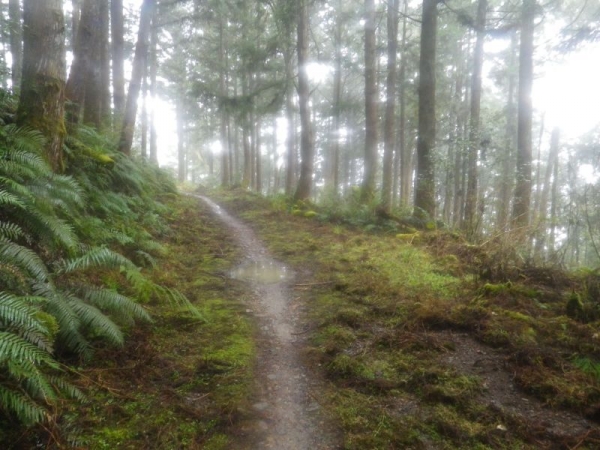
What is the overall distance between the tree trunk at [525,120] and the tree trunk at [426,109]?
2220 mm

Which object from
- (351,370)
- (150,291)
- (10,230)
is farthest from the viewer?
(150,291)

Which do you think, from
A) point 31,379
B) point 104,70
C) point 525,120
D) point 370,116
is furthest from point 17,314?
point 104,70

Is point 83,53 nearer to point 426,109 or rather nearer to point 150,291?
point 150,291

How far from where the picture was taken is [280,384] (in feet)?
11.9

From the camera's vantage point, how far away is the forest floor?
285 cm

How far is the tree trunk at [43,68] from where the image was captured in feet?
16.5

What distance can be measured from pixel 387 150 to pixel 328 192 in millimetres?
2997

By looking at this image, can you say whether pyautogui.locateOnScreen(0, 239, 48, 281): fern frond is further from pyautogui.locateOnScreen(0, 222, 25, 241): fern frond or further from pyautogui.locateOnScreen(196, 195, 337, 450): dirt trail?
pyautogui.locateOnScreen(196, 195, 337, 450): dirt trail

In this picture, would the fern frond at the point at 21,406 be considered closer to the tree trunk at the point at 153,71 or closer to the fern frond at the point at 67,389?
the fern frond at the point at 67,389

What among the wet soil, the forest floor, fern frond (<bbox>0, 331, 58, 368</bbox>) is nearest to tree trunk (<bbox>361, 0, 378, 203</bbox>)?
the forest floor

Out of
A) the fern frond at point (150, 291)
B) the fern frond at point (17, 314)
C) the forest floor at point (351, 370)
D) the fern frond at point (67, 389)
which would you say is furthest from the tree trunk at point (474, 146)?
the fern frond at point (17, 314)

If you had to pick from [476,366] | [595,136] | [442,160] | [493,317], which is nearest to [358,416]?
[476,366]

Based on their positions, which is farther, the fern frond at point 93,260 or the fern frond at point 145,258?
the fern frond at point 145,258

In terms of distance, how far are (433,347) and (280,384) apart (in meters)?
1.77
